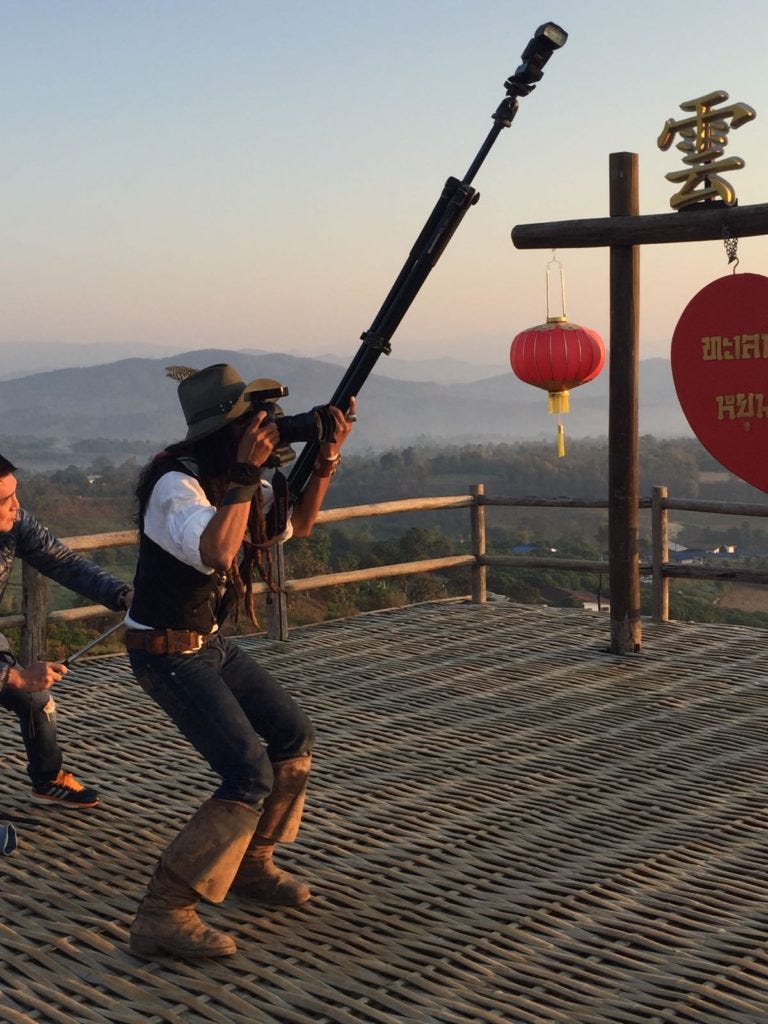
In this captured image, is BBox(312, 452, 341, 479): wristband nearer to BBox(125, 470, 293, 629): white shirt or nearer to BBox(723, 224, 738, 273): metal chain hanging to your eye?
BBox(125, 470, 293, 629): white shirt

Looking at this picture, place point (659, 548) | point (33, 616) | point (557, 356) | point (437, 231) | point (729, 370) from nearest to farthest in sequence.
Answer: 1. point (437, 231)
2. point (729, 370)
3. point (33, 616)
4. point (659, 548)
5. point (557, 356)

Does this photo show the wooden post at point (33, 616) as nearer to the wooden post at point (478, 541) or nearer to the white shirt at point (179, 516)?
the wooden post at point (478, 541)

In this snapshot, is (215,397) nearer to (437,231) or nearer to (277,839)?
(437,231)

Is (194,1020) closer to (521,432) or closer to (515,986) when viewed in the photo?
(515,986)

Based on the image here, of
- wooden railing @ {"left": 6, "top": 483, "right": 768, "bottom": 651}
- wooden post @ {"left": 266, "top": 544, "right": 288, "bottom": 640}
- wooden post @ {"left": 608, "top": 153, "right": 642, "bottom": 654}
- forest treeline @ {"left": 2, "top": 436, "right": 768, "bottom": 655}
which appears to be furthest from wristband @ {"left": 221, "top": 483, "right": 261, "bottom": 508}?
wooden post @ {"left": 266, "top": 544, "right": 288, "bottom": 640}

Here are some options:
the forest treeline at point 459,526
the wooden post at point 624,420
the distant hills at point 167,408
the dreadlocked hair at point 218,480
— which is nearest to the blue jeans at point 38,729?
the forest treeline at point 459,526

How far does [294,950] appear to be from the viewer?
122 inches

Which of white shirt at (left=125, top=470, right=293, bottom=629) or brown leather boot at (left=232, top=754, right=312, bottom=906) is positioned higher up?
white shirt at (left=125, top=470, right=293, bottom=629)

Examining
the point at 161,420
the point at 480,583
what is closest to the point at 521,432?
the point at 161,420

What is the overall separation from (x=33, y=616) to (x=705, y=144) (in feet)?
12.8

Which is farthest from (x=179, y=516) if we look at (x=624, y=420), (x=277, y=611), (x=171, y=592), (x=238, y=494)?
(x=277, y=611)

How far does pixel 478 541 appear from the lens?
822 cm

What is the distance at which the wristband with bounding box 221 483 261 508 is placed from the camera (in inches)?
113

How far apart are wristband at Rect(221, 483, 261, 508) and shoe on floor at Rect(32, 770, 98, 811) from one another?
1.74 m
